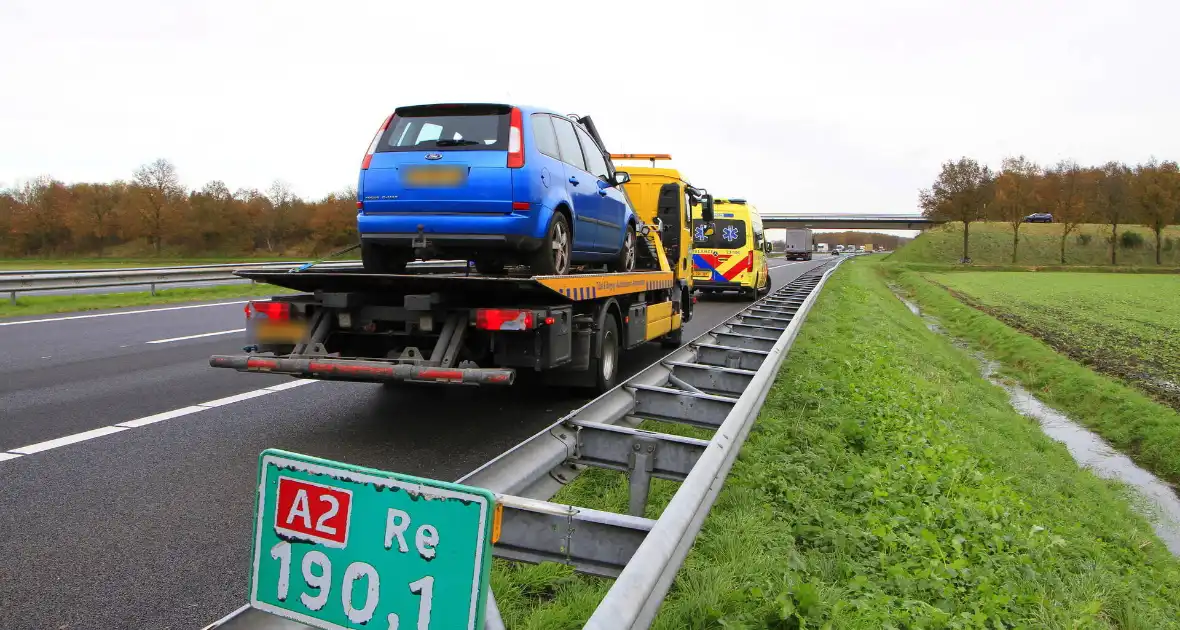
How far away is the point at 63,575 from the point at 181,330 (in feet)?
29.3

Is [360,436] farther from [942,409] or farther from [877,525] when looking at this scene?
[942,409]

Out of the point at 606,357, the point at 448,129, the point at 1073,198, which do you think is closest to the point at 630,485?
the point at 606,357

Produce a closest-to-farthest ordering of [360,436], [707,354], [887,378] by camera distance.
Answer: [360,436], [707,354], [887,378]

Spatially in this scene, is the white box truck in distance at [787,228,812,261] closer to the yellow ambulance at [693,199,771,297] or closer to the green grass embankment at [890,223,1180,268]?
the green grass embankment at [890,223,1180,268]

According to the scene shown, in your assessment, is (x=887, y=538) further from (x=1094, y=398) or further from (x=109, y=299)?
(x=109, y=299)

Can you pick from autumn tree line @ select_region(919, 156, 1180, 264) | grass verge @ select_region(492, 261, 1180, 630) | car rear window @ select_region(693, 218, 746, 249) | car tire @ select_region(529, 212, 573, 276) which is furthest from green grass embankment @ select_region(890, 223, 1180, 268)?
car tire @ select_region(529, 212, 573, 276)

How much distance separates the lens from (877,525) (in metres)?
4.00

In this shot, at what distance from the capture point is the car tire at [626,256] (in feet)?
28.6

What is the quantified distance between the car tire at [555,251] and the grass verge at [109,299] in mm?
9063

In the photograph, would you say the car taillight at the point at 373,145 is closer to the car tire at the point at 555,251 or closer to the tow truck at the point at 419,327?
the tow truck at the point at 419,327

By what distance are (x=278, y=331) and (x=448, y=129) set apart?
2.04 metres

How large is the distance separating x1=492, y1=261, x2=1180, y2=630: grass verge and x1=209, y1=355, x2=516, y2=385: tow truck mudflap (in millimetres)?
1037

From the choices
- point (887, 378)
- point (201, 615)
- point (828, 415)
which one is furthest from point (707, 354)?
point (201, 615)

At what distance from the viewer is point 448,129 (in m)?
6.20
